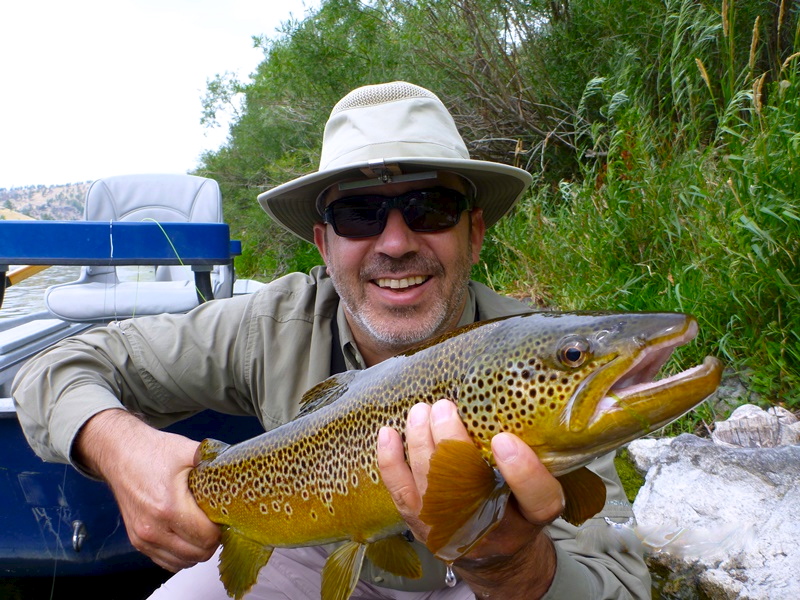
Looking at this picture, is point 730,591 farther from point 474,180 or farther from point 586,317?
point 474,180

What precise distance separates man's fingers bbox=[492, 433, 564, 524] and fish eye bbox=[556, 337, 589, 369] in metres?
0.20

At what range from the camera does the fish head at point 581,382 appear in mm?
1185

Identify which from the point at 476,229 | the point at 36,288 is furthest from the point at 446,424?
the point at 36,288

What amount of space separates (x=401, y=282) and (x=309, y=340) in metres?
0.47

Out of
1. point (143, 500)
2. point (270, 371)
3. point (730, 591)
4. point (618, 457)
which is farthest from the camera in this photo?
point (618, 457)

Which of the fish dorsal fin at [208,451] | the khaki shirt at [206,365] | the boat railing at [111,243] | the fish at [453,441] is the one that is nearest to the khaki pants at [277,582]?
the khaki shirt at [206,365]

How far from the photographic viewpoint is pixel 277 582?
8.34 feet

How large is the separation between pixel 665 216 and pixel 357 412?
11.0 ft

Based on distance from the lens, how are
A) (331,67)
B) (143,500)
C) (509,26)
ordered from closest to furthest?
(143,500)
(509,26)
(331,67)

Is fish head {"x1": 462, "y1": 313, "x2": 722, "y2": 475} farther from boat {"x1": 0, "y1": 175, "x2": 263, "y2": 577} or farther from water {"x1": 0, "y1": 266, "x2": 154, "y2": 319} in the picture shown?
water {"x1": 0, "y1": 266, "x2": 154, "y2": 319}

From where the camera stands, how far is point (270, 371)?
2.49 meters

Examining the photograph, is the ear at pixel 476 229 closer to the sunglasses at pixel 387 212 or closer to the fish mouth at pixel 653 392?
the sunglasses at pixel 387 212

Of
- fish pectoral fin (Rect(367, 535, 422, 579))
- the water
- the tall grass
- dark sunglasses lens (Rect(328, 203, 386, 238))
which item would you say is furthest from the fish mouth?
the water

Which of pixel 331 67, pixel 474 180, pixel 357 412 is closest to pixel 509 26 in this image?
pixel 331 67
